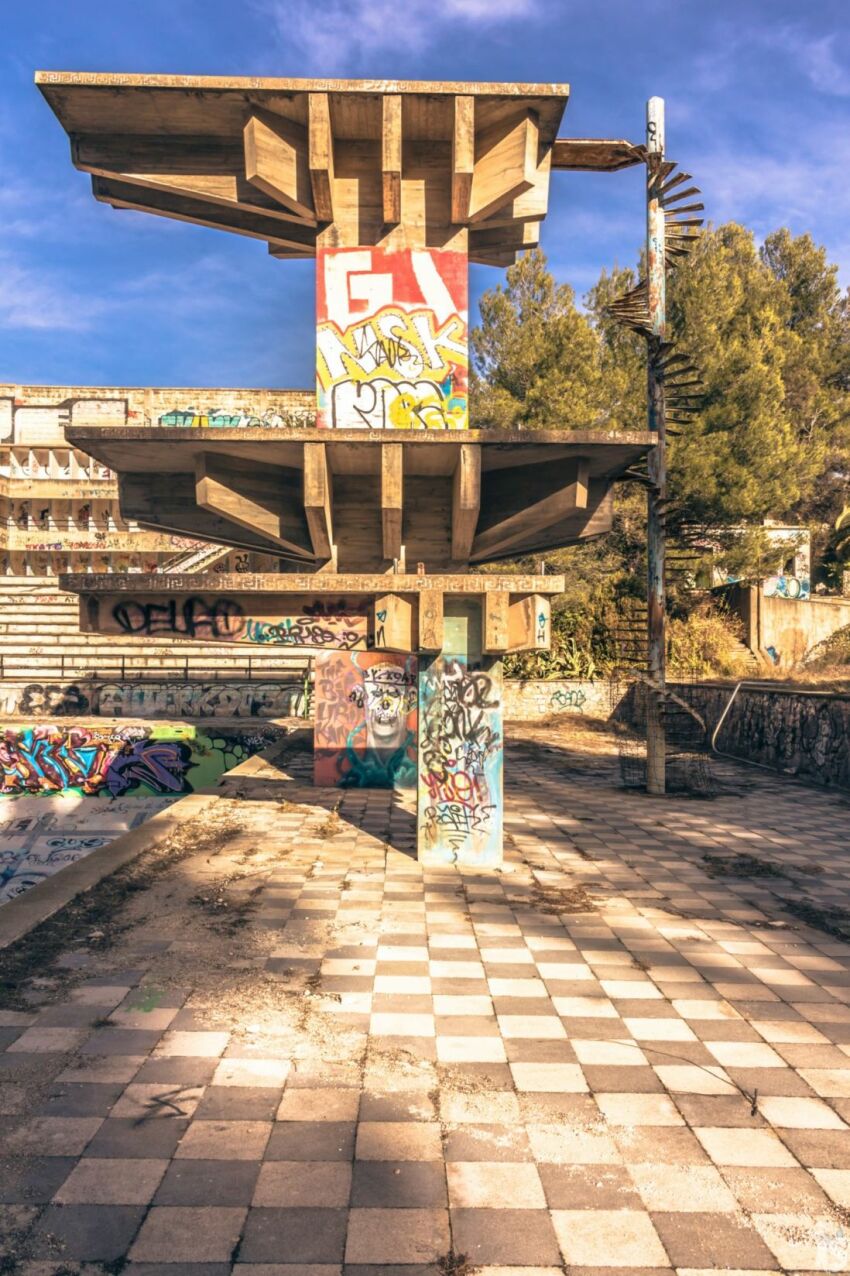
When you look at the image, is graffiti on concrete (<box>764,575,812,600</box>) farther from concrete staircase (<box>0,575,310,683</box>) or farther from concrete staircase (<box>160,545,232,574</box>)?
concrete staircase (<box>160,545,232,574</box>)

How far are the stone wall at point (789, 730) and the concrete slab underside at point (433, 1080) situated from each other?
29.6ft

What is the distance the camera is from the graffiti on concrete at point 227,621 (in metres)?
10.4

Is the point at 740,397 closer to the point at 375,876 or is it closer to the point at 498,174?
the point at 498,174

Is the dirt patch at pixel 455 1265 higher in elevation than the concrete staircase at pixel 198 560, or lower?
lower

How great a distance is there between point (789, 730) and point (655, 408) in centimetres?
907

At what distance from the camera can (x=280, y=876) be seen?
10188 mm

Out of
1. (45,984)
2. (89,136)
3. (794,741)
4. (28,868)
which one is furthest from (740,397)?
(45,984)

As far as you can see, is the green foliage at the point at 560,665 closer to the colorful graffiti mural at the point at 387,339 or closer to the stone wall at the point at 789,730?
the stone wall at the point at 789,730

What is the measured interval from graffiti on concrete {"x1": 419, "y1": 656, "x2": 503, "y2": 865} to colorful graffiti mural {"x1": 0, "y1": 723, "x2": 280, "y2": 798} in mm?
15417

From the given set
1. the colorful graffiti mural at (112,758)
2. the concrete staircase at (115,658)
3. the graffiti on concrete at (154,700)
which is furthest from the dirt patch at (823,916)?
the concrete staircase at (115,658)

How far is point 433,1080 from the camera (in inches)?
213

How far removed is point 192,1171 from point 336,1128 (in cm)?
83

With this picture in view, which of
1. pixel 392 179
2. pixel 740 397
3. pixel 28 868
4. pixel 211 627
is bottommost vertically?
pixel 28 868

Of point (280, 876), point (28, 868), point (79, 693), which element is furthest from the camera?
point (79, 693)
